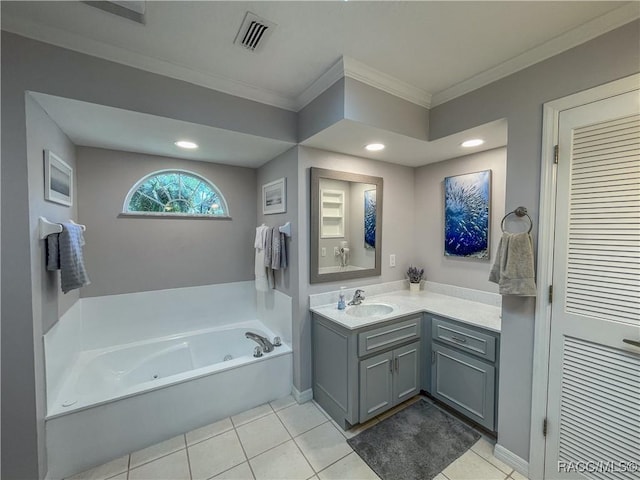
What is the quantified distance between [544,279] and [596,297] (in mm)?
219

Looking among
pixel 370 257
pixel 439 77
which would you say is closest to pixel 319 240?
pixel 370 257

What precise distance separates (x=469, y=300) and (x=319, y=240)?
5.08 ft

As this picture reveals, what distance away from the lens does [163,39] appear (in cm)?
148

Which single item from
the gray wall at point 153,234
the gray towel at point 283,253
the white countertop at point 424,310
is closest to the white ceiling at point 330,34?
the gray wall at point 153,234

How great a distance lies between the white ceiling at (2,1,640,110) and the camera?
126cm

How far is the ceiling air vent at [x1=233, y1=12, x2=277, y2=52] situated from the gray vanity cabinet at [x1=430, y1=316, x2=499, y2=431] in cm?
232

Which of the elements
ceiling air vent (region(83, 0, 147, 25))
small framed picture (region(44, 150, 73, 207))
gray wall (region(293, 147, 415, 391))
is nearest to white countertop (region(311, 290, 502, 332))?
gray wall (region(293, 147, 415, 391))

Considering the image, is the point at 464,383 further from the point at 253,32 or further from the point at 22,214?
the point at 22,214

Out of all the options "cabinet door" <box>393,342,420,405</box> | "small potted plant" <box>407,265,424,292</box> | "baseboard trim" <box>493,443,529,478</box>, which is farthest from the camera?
"small potted plant" <box>407,265,424,292</box>

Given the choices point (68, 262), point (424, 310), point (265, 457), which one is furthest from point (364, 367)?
point (68, 262)

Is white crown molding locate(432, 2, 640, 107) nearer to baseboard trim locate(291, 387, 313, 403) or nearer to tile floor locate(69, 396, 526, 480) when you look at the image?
tile floor locate(69, 396, 526, 480)

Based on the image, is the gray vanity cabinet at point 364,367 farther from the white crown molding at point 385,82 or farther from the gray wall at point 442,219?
the white crown molding at point 385,82

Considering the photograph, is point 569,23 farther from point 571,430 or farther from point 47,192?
point 47,192

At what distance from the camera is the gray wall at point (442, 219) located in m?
2.32
